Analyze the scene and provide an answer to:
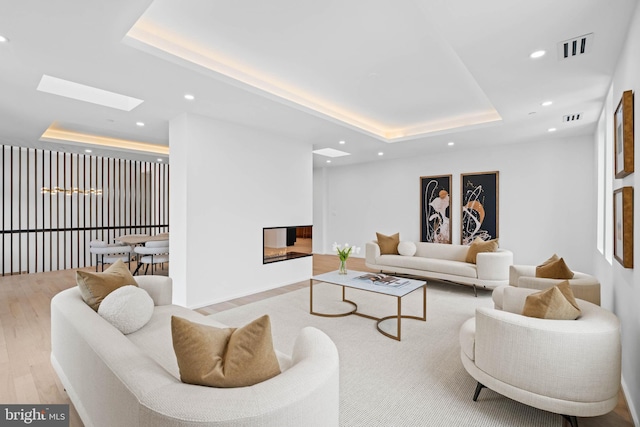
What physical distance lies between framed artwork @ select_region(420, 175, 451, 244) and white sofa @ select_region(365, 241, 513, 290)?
77 cm

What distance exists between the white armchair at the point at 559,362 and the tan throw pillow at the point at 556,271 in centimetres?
125

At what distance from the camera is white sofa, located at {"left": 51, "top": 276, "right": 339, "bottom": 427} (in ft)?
3.27

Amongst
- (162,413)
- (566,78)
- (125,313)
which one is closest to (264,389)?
(162,413)

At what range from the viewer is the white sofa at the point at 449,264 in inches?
183

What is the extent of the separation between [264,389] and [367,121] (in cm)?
479

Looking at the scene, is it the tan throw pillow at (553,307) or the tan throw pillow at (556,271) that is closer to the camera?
the tan throw pillow at (553,307)

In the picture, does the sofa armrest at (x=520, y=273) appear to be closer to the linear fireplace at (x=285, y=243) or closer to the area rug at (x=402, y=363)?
the area rug at (x=402, y=363)

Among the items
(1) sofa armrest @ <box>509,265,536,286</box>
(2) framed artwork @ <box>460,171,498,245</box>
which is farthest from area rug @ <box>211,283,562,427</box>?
(2) framed artwork @ <box>460,171,498,245</box>

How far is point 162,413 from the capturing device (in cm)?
99

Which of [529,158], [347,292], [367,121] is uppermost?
[367,121]

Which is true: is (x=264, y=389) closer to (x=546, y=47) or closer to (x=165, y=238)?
(x=546, y=47)

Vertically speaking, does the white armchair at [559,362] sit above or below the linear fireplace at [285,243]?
below

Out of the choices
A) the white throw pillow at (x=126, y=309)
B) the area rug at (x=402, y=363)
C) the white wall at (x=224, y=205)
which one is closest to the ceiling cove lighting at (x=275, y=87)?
the white wall at (x=224, y=205)

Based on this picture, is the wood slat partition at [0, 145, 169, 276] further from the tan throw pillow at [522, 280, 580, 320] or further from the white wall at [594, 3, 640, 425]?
the white wall at [594, 3, 640, 425]
